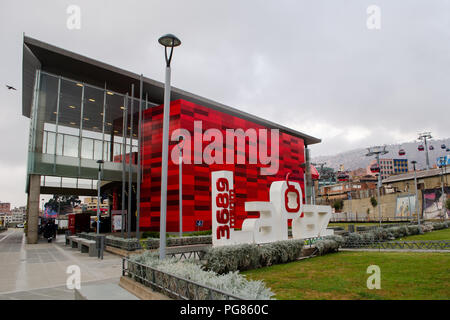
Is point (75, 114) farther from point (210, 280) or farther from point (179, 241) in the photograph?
point (210, 280)

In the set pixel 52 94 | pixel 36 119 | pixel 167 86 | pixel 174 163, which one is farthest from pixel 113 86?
pixel 167 86

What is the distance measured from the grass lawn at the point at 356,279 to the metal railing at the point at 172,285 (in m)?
3.20

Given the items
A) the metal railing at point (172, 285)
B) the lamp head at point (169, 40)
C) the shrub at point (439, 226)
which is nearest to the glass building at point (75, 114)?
the metal railing at point (172, 285)

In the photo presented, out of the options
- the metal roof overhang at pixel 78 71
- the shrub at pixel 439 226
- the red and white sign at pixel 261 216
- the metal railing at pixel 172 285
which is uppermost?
the metal roof overhang at pixel 78 71

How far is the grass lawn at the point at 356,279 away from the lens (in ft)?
29.5

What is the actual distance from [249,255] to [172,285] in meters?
7.21

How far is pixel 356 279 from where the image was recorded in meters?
11.2

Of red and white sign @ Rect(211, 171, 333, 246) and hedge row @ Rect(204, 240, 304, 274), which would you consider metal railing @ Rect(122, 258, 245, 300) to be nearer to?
hedge row @ Rect(204, 240, 304, 274)

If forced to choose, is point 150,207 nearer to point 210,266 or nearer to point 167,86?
point 210,266

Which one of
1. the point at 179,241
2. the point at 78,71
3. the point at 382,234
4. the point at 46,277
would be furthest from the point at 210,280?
the point at 78,71

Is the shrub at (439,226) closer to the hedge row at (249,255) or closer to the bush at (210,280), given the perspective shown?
the hedge row at (249,255)

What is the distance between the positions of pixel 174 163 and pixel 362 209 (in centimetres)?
5887

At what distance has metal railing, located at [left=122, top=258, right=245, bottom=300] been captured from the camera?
612 centimetres

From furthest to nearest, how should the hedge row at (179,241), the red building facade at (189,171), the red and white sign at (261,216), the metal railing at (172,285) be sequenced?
1. the red building facade at (189,171)
2. the hedge row at (179,241)
3. the red and white sign at (261,216)
4. the metal railing at (172,285)
